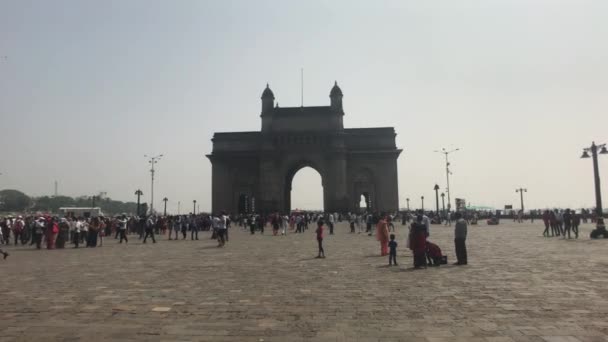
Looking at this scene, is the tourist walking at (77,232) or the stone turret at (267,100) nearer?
the tourist walking at (77,232)

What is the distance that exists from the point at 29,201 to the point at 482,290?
186654 mm

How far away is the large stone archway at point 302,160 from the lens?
61312 millimetres

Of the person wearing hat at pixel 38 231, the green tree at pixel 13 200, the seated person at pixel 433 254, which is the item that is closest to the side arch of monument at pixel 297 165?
the person wearing hat at pixel 38 231

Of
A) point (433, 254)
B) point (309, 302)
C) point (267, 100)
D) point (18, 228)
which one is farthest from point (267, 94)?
point (309, 302)

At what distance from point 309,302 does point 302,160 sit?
5574cm

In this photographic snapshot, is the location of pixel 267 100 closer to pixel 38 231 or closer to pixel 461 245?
pixel 38 231

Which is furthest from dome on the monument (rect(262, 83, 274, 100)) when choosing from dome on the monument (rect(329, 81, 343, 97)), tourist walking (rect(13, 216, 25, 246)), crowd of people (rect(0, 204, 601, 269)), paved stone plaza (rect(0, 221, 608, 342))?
paved stone plaza (rect(0, 221, 608, 342))

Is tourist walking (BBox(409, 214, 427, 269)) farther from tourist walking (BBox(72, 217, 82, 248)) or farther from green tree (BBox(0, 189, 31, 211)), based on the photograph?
green tree (BBox(0, 189, 31, 211))

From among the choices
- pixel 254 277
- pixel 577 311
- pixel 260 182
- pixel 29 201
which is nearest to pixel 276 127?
pixel 260 182

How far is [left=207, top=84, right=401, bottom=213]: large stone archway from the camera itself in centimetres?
6131

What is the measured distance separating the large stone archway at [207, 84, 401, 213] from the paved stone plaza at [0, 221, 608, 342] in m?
48.2

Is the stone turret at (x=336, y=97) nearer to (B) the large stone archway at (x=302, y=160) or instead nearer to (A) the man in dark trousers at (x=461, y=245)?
(B) the large stone archway at (x=302, y=160)

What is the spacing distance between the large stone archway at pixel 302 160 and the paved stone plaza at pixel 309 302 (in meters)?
48.2

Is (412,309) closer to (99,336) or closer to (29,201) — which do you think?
(99,336)
